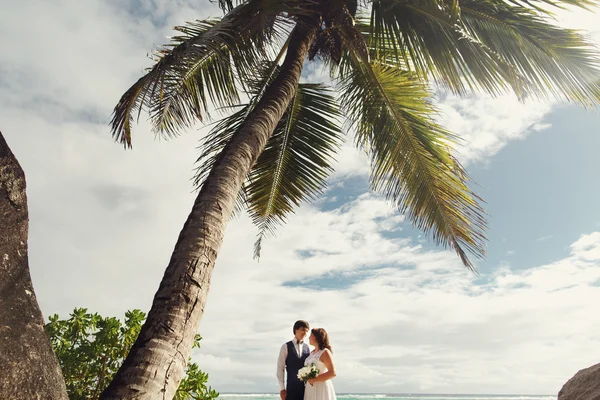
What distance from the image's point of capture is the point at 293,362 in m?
6.00

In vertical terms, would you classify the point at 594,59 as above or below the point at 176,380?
above

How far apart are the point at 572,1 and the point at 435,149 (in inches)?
96.0

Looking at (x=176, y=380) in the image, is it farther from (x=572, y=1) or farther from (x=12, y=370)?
(x=572, y=1)

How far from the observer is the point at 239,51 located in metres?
6.04

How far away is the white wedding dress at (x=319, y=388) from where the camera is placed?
5.62 m

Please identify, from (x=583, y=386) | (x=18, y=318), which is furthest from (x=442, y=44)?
(x=18, y=318)

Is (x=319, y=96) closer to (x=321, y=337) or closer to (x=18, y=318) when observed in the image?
(x=321, y=337)

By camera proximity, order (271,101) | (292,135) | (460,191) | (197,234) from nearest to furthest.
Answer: (197,234) → (271,101) → (460,191) → (292,135)

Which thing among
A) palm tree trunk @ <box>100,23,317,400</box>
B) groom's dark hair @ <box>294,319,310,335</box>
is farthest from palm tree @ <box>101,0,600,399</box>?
groom's dark hair @ <box>294,319,310,335</box>

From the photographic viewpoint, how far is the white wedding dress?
5.62 meters

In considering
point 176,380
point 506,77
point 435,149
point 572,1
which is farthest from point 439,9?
point 176,380

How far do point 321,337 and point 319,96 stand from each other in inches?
154

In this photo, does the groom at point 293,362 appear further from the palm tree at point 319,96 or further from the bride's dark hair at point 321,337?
the palm tree at point 319,96

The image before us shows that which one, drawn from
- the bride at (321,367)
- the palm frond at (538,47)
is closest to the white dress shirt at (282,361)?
the bride at (321,367)
